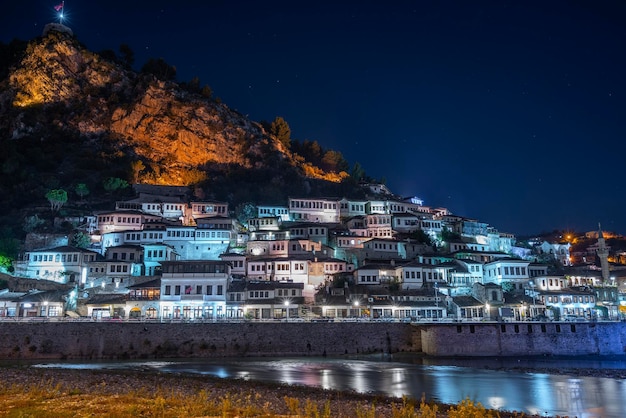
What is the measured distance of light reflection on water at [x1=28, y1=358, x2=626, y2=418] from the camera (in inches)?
1080

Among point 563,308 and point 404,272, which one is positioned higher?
point 404,272

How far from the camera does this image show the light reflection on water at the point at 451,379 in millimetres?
27422

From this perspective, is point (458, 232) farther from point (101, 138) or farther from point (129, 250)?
point (101, 138)

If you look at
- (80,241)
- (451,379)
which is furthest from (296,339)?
(80,241)

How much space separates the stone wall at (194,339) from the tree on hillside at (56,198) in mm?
43302

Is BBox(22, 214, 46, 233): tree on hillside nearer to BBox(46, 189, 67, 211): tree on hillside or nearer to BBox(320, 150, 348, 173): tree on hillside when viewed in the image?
BBox(46, 189, 67, 211): tree on hillside

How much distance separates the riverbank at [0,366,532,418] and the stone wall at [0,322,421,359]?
1127 cm

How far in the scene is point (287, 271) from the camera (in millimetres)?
64000

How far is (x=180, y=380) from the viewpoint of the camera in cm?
2948

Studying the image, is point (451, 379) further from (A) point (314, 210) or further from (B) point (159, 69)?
(B) point (159, 69)

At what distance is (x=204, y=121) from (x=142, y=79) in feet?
73.7

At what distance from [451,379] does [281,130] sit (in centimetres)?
10428

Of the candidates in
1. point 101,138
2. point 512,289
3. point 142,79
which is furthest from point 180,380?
point 142,79

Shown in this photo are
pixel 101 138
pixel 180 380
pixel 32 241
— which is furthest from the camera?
pixel 101 138
